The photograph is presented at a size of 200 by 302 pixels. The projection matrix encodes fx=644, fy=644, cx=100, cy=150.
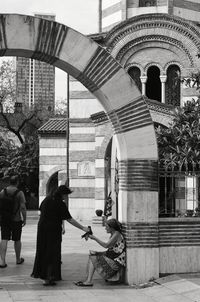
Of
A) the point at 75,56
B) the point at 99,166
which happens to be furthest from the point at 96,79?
the point at 99,166

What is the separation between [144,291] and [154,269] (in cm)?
75

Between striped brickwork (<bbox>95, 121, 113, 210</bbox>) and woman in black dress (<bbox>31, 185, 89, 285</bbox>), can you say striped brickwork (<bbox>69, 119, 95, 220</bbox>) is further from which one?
woman in black dress (<bbox>31, 185, 89, 285</bbox>)

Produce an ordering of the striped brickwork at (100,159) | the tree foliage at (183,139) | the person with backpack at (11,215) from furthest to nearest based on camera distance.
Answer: the striped brickwork at (100,159)
the tree foliage at (183,139)
the person with backpack at (11,215)

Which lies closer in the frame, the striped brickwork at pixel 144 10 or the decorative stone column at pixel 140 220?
the decorative stone column at pixel 140 220

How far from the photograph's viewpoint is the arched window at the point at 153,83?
25.9 metres

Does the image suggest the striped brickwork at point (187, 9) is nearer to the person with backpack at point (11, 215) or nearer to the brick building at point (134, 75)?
the brick building at point (134, 75)

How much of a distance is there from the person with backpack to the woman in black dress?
80.2 inches

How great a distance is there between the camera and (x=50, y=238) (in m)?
10.5

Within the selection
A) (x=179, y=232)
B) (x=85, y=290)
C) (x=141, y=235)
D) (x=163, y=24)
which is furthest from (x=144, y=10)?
(x=85, y=290)

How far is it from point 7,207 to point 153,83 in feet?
48.7

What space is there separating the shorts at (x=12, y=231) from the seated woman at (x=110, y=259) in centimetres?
265

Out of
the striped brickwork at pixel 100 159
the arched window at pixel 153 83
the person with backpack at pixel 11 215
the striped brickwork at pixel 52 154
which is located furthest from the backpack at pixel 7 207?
the striped brickwork at pixel 52 154

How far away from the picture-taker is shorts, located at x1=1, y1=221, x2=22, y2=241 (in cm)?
1262

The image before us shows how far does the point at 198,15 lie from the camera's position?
27766 mm
